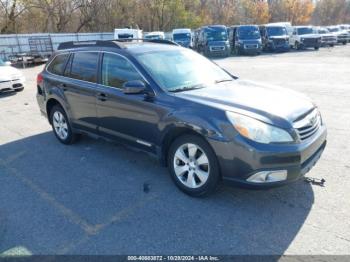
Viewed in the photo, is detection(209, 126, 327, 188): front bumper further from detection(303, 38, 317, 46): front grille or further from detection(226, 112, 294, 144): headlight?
detection(303, 38, 317, 46): front grille

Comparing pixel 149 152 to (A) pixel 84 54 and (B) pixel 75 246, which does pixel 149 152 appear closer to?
(B) pixel 75 246

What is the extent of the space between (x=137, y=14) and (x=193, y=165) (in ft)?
132

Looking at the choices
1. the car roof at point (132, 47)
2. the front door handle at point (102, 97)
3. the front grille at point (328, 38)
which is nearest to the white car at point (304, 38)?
the front grille at point (328, 38)

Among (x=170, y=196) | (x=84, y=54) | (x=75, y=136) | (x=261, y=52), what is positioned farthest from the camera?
(x=261, y=52)

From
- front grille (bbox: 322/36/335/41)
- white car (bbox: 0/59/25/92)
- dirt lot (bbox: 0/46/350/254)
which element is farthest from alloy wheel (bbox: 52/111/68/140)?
front grille (bbox: 322/36/335/41)

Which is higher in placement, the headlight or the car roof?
the car roof

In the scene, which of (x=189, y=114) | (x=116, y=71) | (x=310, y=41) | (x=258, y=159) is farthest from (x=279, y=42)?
(x=258, y=159)

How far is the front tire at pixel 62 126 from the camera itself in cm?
551

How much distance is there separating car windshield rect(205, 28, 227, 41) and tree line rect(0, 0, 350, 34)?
30.1 ft

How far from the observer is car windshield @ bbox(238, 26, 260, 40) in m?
26.7

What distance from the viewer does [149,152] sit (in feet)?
13.5

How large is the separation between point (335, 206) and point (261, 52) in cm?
2704

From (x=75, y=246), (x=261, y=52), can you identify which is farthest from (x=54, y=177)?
(x=261, y=52)

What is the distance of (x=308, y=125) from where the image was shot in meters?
3.42
